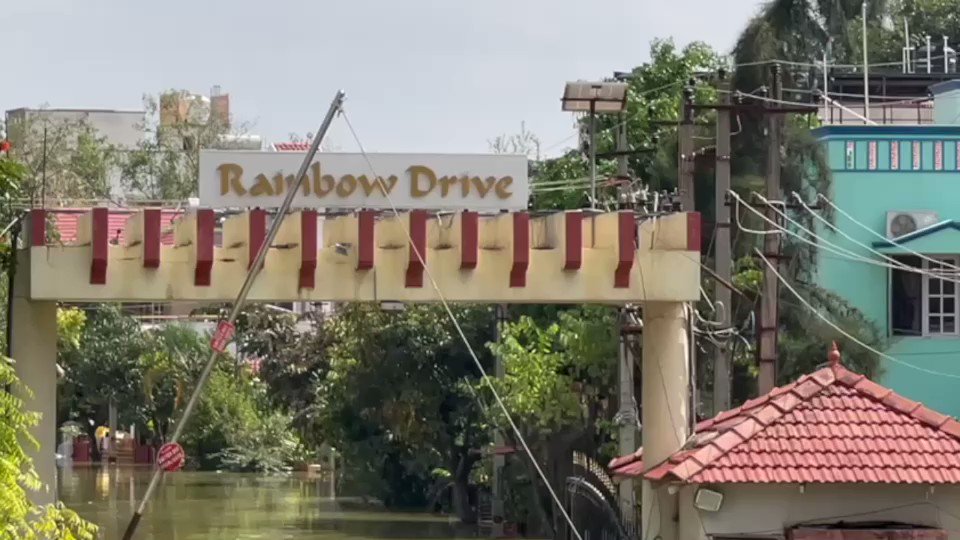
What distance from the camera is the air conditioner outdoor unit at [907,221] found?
34.4 m

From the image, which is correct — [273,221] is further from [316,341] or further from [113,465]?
[113,465]

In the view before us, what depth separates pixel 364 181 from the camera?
21.8 m

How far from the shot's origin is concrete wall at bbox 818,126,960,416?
34375mm

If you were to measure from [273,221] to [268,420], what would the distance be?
55.7 m

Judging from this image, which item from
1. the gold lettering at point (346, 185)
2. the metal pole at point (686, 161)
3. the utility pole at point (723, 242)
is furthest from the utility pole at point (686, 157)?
the gold lettering at point (346, 185)

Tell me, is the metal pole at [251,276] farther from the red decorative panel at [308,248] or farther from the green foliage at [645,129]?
the green foliage at [645,129]

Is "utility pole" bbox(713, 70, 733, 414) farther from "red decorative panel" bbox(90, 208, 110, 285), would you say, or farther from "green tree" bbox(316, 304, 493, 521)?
"green tree" bbox(316, 304, 493, 521)

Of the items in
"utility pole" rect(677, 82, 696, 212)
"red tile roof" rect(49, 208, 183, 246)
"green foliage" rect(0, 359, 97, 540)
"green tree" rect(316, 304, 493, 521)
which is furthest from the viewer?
"green tree" rect(316, 304, 493, 521)

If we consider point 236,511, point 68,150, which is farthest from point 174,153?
point 236,511

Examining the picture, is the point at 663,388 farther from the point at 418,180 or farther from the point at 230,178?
the point at 230,178

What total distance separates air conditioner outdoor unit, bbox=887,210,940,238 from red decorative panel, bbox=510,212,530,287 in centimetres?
1471

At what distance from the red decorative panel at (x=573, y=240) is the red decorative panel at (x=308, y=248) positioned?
270 cm

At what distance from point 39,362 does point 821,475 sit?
27.8 ft

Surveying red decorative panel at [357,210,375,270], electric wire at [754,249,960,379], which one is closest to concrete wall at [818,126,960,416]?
electric wire at [754,249,960,379]
